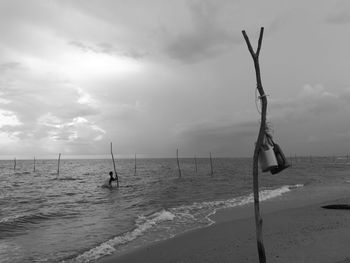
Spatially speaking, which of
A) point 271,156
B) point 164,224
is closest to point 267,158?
point 271,156

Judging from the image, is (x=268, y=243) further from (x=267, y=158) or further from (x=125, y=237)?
(x=125, y=237)

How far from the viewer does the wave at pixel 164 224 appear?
450 inches

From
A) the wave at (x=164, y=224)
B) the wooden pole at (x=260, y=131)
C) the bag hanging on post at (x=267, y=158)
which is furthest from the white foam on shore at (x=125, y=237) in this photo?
the bag hanging on post at (x=267, y=158)

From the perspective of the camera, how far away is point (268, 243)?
10016 mm

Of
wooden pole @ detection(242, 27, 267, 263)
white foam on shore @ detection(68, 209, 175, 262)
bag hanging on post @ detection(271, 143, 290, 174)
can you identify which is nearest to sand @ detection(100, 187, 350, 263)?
white foam on shore @ detection(68, 209, 175, 262)

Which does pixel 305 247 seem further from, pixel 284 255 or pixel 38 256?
pixel 38 256

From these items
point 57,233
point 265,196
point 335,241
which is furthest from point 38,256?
point 265,196

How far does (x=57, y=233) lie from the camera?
14828 millimetres

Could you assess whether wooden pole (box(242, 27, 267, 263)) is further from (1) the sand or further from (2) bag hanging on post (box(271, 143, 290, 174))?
(1) the sand

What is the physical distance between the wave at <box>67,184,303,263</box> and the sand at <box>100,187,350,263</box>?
2.88 feet

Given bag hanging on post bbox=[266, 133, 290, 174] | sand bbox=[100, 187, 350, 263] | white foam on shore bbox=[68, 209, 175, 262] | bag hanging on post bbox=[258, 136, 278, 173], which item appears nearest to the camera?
bag hanging on post bbox=[258, 136, 278, 173]

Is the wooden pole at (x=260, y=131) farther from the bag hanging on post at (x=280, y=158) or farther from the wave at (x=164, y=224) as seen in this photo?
the wave at (x=164, y=224)

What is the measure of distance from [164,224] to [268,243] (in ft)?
22.1

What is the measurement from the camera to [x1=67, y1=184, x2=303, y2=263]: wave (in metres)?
11.4
